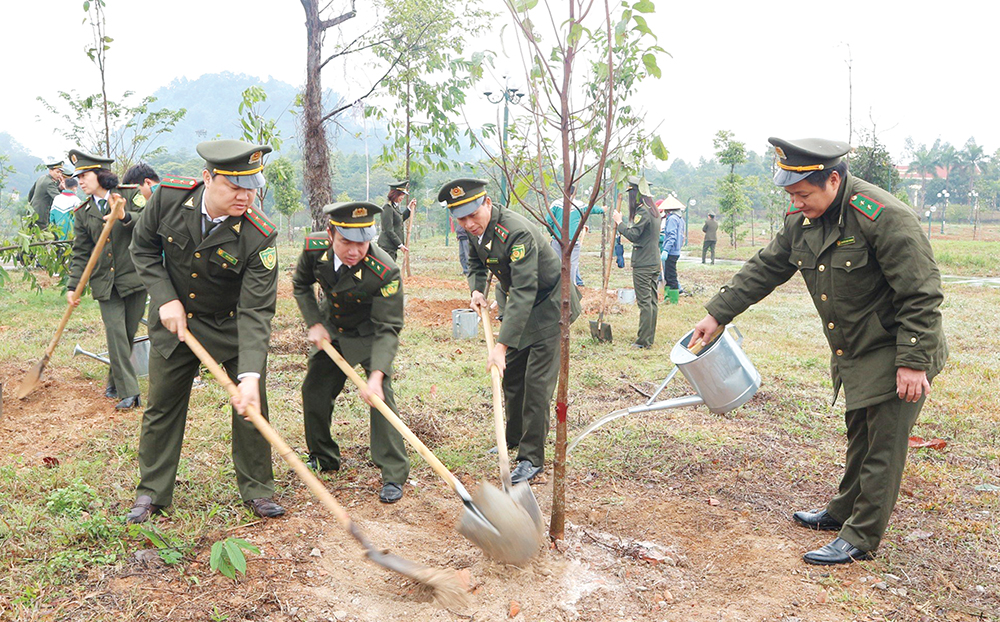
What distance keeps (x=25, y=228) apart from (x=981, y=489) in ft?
21.6

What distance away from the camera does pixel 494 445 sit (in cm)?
482

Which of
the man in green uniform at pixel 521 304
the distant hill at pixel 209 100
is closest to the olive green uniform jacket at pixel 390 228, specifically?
the man in green uniform at pixel 521 304

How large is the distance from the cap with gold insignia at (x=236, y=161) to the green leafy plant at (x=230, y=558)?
4.94ft

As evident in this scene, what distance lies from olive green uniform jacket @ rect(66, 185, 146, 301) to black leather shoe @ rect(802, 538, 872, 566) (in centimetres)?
472

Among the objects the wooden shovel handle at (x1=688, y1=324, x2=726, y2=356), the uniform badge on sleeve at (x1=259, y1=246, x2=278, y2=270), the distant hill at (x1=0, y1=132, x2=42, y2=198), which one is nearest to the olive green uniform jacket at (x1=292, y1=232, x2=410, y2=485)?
the uniform badge on sleeve at (x1=259, y1=246, x2=278, y2=270)

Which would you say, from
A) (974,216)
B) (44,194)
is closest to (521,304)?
(44,194)

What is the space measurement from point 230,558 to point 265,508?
733 mm

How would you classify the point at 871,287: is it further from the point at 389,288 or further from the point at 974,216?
the point at 974,216

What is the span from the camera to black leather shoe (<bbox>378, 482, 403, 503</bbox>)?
3.88m

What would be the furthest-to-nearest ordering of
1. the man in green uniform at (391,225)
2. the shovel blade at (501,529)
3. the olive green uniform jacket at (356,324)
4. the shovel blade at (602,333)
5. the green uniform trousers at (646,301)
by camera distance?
the man in green uniform at (391,225) < the shovel blade at (602,333) < the green uniform trousers at (646,301) < the olive green uniform jacket at (356,324) < the shovel blade at (501,529)

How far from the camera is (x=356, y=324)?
402cm

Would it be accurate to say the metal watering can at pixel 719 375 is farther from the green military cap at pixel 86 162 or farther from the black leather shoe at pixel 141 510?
the green military cap at pixel 86 162

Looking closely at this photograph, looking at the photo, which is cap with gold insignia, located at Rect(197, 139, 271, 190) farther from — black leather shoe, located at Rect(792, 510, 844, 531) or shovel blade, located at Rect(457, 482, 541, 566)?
black leather shoe, located at Rect(792, 510, 844, 531)

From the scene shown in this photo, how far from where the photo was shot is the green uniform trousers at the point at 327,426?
3.94m
